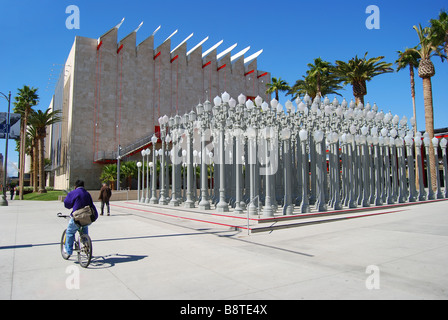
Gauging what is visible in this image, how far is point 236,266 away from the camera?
6.05 m

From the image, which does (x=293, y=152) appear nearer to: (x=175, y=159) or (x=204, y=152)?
(x=204, y=152)

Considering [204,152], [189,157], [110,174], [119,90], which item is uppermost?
[119,90]

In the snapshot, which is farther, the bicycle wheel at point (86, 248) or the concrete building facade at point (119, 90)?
the concrete building facade at point (119, 90)

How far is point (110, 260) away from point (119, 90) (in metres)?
43.8

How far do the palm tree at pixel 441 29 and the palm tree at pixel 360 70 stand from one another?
4664 millimetres

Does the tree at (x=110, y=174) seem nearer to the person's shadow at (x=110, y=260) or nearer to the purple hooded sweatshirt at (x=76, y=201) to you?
the person's shadow at (x=110, y=260)

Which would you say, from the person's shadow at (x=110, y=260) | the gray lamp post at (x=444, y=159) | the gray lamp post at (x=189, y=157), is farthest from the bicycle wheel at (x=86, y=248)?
the gray lamp post at (x=444, y=159)

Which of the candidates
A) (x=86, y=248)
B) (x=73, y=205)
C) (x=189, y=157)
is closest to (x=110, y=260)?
(x=86, y=248)

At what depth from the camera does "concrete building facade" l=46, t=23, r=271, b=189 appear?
143 ft

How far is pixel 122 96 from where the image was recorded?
46.6 m

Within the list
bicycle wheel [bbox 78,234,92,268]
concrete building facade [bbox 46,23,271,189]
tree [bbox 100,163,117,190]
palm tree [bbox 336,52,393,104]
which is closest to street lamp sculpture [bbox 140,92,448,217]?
bicycle wheel [bbox 78,234,92,268]

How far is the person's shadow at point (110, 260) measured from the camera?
20.0 feet

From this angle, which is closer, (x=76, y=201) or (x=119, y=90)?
(x=76, y=201)

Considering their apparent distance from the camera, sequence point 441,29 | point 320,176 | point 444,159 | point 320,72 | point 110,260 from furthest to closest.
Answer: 1. point 320,72
2. point 441,29
3. point 444,159
4. point 320,176
5. point 110,260
